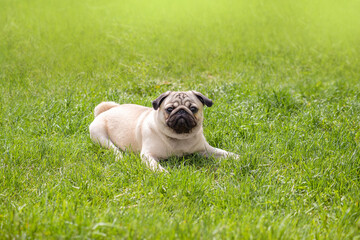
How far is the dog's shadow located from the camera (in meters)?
4.35

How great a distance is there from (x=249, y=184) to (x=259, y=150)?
91cm

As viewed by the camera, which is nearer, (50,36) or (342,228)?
(342,228)

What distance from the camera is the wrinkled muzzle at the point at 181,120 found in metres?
4.33

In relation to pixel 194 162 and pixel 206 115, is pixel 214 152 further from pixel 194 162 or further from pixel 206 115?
pixel 206 115

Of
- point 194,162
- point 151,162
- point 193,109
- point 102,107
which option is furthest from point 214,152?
point 102,107

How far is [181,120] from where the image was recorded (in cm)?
432

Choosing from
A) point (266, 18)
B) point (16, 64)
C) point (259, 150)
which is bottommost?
point (16, 64)

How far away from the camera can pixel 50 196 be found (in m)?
3.48

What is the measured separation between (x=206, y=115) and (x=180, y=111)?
58.2 inches

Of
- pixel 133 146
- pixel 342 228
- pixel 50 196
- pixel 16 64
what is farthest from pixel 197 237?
pixel 16 64

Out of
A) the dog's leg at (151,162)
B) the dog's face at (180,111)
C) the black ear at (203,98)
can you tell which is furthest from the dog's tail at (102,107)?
the black ear at (203,98)

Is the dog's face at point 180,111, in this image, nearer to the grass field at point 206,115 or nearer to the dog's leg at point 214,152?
the dog's leg at point 214,152

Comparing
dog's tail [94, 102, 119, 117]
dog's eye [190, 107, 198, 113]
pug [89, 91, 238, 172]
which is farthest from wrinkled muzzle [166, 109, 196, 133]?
dog's tail [94, 102, 119, 117]

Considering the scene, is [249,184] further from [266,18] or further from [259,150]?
[266,18]
